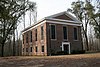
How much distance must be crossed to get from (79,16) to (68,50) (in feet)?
53.1

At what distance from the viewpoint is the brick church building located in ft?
115

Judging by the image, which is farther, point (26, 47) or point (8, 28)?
point (26, 47)

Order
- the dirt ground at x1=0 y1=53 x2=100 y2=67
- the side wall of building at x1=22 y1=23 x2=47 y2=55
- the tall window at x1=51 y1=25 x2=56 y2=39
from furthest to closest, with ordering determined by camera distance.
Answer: the tall window at x1=51 y1=25 x2=56 y2=39, the side wall of building at x1=22 y1=23 x2=47 y2=55, the dirt ground at x1=0 y1=53 x2=100 y2=67

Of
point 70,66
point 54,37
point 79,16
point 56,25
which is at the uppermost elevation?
point 79,16

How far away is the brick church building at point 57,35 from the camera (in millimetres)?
35188

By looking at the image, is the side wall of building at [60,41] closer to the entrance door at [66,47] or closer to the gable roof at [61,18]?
the entrance door at [66,47]

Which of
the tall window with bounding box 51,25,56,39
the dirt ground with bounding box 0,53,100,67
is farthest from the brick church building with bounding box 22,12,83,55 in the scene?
the dirt ground with bounding box 0,53,100,67

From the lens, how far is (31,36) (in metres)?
44.6

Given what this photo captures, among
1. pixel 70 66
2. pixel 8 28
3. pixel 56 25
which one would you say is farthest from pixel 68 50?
pixel 70 66

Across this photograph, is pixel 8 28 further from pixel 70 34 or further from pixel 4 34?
pixel 70 34

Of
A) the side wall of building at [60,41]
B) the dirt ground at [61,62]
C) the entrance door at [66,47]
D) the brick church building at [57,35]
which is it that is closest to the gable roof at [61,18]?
the brick church building at [57,35]

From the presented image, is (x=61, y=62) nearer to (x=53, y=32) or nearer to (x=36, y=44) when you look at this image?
(x=53, y=32)

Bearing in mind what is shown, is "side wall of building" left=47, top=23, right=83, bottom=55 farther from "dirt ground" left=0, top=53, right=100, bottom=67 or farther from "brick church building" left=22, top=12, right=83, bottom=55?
"dirt ground" left=0, top=53, right=100, bottom=67

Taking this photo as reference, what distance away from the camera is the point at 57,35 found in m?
36.3
